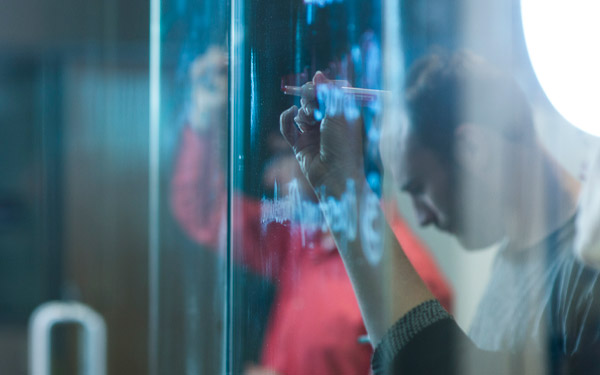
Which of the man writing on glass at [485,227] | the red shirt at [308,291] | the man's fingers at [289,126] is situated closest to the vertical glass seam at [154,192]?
the red shirt at [308,291]

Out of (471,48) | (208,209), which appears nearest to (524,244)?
(471,48)

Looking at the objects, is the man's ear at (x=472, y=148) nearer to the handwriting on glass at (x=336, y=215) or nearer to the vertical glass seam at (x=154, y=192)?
the handwriting on glass at (x=336, y=215)

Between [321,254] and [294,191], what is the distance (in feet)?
0.23

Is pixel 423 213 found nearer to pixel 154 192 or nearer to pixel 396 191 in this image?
pixel 396 191

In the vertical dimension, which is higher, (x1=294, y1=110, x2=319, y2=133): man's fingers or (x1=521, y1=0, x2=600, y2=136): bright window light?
(x1=521, y1=0, x2=600, y2=136): bright window light

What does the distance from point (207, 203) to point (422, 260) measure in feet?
1.70

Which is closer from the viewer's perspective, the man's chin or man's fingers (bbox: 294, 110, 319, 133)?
the man's chin

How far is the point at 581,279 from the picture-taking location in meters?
0.45

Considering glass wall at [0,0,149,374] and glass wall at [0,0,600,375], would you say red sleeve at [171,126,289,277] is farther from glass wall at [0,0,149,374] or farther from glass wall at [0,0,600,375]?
glass wall at [0,0,149,374]

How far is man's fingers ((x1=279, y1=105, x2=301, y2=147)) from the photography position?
0.65 m

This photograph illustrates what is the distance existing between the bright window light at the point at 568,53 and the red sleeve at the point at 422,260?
148 millimetres

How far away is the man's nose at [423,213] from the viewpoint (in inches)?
20.5

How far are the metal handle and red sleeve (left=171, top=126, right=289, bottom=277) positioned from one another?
1.02 ft

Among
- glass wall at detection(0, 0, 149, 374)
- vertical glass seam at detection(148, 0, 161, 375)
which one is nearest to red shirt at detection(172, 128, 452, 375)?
vertical glass seam at detection(148, 0, 161, 375)
